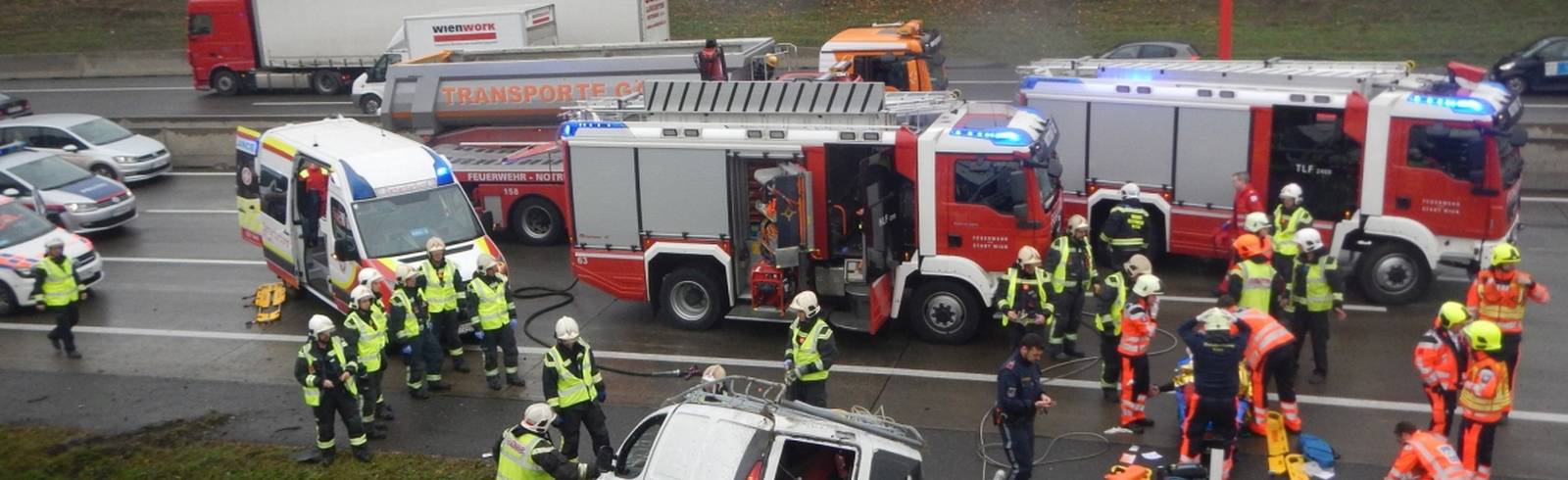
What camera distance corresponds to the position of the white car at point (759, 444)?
8.17 m

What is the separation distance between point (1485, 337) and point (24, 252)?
50.3ft

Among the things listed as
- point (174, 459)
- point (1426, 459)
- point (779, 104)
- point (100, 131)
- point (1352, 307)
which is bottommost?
point (174, 459)

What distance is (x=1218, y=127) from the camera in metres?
15.2

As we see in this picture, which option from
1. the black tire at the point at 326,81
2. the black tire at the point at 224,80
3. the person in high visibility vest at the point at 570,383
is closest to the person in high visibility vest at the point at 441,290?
the person in high visibility vest at the point at 570,383

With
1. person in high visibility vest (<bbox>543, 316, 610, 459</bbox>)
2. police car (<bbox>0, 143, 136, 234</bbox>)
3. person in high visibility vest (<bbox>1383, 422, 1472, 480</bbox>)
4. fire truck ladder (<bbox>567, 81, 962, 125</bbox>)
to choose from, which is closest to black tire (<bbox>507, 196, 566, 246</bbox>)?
fire truck ladder (<bbox>567, 81, 962, 125</bbox>)

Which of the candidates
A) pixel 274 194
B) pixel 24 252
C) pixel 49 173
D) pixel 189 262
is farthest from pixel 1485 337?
pixel 49 173

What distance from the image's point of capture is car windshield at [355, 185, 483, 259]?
14617 mm

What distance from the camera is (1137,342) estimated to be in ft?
36.3

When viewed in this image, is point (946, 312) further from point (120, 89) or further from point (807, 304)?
point (120, 89)

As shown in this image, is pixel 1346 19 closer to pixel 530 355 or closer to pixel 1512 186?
pixel 1512 186

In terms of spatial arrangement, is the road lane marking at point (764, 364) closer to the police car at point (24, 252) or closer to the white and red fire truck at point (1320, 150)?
the police car at point (24, 252)

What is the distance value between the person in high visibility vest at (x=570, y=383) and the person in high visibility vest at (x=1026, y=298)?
3866 mm

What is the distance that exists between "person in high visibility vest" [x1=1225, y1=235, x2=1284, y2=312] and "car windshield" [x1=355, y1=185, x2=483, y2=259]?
7879mm

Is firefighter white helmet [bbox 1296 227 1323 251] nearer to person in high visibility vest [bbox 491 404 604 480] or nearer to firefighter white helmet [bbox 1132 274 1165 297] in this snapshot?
firefighter white helmet [bbox 1132 274 1165 297]
